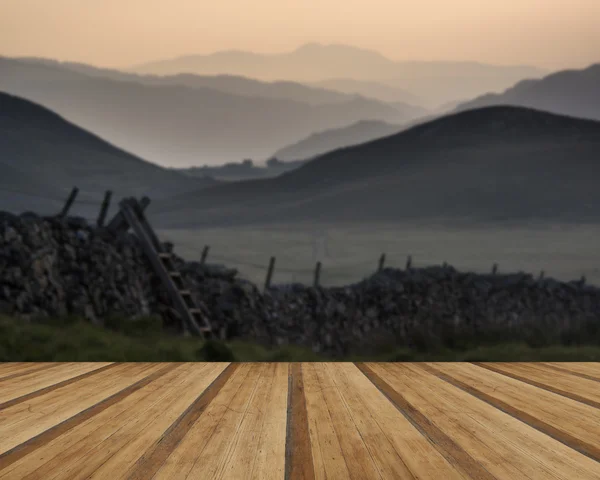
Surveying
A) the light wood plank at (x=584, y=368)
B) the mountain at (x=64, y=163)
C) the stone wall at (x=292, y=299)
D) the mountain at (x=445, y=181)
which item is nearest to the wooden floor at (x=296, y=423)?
the light wood plank at (x=584, y=368)

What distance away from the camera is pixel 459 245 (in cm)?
5562

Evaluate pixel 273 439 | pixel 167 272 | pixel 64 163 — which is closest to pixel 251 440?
pixel 273 439

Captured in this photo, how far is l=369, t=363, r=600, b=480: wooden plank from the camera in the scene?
2.57 meters

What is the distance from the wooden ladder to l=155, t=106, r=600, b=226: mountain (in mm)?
64189

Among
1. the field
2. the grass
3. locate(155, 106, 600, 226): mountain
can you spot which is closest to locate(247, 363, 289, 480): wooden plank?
the grass

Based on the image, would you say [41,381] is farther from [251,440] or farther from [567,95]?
[567,95]

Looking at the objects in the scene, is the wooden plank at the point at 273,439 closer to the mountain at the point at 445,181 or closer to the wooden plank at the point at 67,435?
the wooden plank at the point at 67,435

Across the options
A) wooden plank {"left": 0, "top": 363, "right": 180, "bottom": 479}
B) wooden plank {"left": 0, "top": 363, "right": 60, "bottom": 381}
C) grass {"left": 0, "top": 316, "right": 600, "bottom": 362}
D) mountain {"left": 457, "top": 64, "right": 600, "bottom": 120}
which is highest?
mountain {"left": 457, "top": 64, "right": 600, "bottom": 120}

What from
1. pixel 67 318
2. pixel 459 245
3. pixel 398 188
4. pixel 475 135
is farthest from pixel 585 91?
pixel 67 318

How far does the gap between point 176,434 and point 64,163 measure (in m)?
119

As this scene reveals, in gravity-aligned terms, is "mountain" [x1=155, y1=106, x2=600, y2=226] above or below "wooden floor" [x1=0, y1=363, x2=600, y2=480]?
above

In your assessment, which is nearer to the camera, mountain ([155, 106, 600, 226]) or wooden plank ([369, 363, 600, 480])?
wooden plank ([369, 363, 600, 480])

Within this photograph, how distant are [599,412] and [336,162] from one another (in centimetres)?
10610

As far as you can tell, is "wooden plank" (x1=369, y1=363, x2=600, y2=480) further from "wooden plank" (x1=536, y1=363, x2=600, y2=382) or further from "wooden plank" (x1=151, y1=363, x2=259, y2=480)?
"wooden plank" (x1=536, y1=363, x2=600, y2=382)
